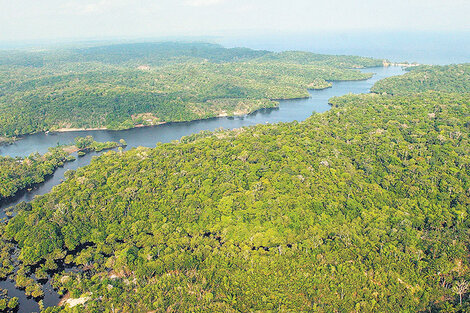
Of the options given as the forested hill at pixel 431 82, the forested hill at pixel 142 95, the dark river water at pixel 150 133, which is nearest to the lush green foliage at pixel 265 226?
the dark river water at pixel 150 133

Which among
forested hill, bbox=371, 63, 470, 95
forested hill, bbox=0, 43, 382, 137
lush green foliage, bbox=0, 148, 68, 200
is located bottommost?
lush green foliage, bbox=0, 148, 68, 200

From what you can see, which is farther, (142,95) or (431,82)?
(431,82)

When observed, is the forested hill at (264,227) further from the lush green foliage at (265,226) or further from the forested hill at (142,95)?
the forested hill at (142,95)

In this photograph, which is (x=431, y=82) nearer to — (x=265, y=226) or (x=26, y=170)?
(x=265, y=226)

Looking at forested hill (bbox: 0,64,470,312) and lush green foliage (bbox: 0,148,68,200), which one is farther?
lush green foliage (bbox: 0,148,68,200)

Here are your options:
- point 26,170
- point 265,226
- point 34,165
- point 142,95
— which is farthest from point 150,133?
point 265,226

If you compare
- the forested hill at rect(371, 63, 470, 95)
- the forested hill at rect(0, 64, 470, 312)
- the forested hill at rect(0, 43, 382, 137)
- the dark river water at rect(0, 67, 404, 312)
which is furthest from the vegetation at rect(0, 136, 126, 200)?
the forested hill at rect(371, 63, 470, 95)

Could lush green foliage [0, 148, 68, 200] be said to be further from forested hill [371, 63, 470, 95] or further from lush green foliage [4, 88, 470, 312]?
forested hill [371, 63, 470, 95]

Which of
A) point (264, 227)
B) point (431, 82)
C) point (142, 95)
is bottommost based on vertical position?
point (264, 227)
